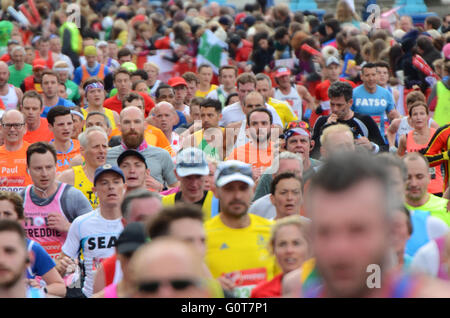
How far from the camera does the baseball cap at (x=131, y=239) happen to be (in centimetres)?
419

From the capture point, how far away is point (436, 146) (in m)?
9.07

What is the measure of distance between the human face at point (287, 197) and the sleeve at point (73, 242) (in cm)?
150

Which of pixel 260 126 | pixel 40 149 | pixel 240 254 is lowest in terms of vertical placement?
pixel 240 254

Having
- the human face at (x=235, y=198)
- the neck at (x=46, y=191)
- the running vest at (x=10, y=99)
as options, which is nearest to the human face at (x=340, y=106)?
the neck at (x=46, y=191)

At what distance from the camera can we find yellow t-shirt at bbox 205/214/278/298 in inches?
202

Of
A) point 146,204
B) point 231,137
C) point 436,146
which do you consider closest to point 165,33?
point 231,137

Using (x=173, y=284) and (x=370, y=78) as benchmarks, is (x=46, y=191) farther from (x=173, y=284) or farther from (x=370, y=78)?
(x=370, y=78)

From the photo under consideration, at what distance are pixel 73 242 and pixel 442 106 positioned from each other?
6726 mm

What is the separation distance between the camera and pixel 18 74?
52.3 feet

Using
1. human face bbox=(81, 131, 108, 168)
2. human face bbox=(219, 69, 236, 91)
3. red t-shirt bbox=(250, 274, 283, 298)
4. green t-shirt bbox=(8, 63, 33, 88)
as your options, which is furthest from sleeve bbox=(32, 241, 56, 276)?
green t-shirt bbox=(8, 63, 33, 88)

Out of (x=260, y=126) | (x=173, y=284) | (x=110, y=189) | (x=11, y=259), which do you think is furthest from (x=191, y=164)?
(x=173, y=284)
